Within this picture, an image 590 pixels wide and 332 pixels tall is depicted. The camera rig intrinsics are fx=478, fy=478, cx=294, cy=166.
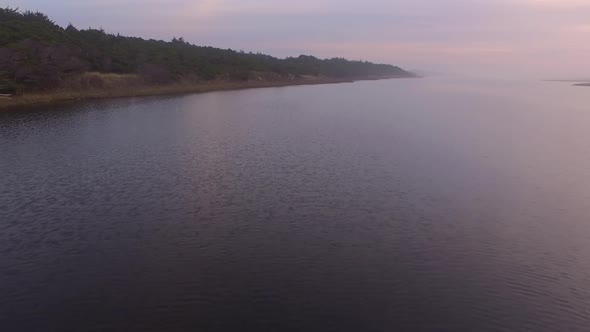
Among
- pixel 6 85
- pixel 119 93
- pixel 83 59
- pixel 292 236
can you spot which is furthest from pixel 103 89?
pixel 292 236

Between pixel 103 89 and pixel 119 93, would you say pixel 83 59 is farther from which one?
pixel 119 93

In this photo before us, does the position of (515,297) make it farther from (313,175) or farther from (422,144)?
(422,144)

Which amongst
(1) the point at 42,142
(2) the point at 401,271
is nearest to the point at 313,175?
(2) the point at 401,271

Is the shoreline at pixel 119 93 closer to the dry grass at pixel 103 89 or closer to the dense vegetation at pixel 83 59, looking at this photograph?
the dry grass at pixel 103 89

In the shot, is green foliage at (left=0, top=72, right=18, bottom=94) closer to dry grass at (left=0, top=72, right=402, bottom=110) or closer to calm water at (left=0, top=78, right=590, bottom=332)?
dry grass at (left=0, top=72, right=402, bottom=110)

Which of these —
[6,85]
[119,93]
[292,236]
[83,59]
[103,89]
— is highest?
[83,59]
